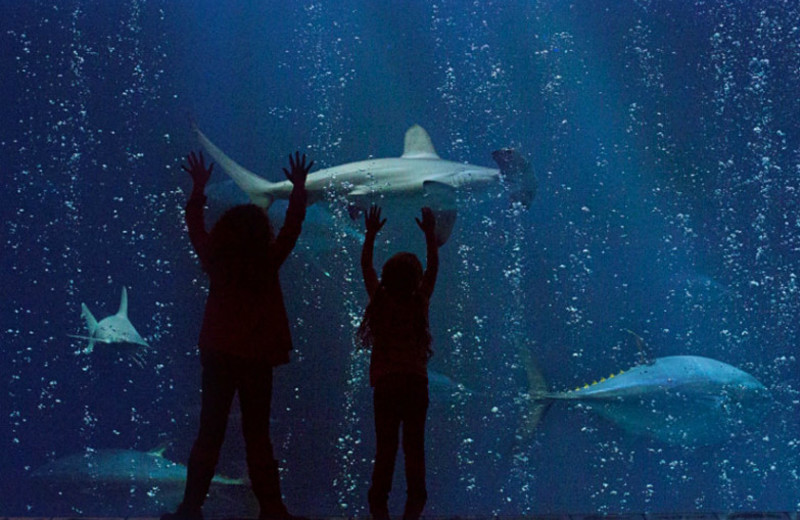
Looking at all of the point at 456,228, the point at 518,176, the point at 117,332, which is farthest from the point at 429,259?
the point at 456,228

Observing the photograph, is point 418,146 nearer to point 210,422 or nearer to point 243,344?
point 243,344

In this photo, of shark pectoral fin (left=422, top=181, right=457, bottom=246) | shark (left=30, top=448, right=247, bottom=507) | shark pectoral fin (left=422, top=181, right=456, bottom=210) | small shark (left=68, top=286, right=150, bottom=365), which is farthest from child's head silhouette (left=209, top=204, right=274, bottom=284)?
small shark (left=68, top=286, right=150, bottom=365)

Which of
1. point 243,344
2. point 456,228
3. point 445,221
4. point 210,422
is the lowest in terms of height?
point 210,422

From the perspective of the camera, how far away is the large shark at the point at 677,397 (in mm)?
5480

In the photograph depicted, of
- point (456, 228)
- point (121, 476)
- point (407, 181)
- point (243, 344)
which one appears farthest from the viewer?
point (456, 228)

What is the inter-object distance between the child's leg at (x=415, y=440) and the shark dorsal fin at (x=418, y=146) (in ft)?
10.2

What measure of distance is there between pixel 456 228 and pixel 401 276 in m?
5.11

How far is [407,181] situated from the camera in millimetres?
5422

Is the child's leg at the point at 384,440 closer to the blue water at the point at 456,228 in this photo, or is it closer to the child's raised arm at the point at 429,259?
the child's raised arm at the point at 429,259

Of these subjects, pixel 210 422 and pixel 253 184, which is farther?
pixel 253 184

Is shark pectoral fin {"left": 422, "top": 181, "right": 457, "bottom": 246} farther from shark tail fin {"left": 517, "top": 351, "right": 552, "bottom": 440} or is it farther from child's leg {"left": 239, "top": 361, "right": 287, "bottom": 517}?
child's leg {"left": 239, "top": 361, "right": 287, "bottom": 517}

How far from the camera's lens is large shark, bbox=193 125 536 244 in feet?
16.8

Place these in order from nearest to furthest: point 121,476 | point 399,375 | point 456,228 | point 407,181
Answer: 1. point 399,375
2. point 407,181
3. point 121,476
4. point 456,228

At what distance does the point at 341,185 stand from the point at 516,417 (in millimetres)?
3580
